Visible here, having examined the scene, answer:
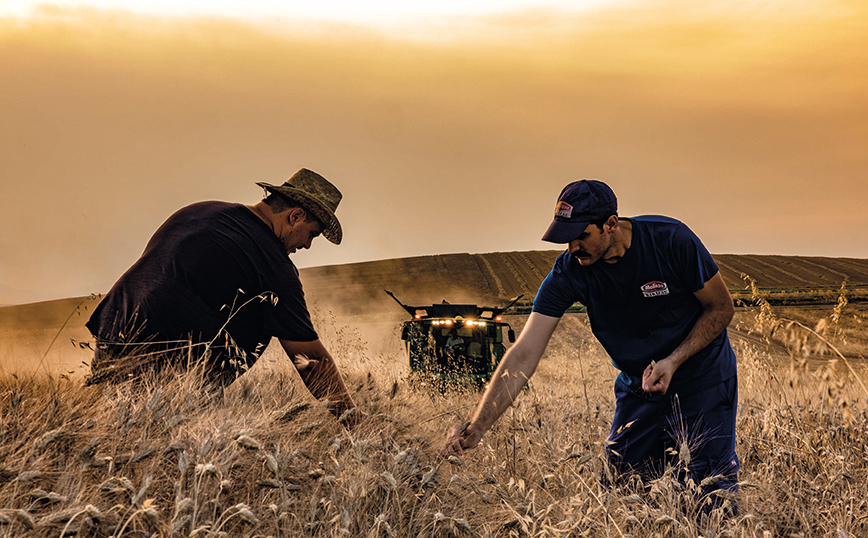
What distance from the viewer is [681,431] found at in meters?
3.26

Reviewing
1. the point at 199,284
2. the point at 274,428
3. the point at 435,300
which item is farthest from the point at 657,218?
the point at 435,300

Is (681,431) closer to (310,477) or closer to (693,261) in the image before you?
(693,261)

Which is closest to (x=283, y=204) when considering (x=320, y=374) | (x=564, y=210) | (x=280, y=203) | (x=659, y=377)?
(x=280, y=203)

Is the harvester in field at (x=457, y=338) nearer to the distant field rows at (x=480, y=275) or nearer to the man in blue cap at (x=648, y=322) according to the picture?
the man in blue cap at (x=648, y=322)

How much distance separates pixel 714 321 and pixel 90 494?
308cm

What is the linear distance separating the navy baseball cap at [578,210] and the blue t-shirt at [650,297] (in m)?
0.39

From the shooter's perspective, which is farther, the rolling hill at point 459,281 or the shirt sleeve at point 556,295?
the rolling hill at point 459,281

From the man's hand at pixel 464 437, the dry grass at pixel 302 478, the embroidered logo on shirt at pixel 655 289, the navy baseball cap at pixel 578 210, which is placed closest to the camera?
the dry grass at pixel 302 478

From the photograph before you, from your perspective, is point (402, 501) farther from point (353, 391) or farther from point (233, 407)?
point (353, 391)

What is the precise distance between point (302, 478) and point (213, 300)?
1.43 metres

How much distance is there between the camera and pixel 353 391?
3.96 metres

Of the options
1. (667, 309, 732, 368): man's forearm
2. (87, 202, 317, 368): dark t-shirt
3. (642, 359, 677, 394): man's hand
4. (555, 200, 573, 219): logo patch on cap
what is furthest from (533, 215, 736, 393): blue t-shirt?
(87, 202, 317, 368): dark t-shirt

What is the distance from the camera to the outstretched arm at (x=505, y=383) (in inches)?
117

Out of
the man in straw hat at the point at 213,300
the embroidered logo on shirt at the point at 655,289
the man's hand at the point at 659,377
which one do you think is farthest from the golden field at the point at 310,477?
the embroidered logo on shirt at the point at 655,289
